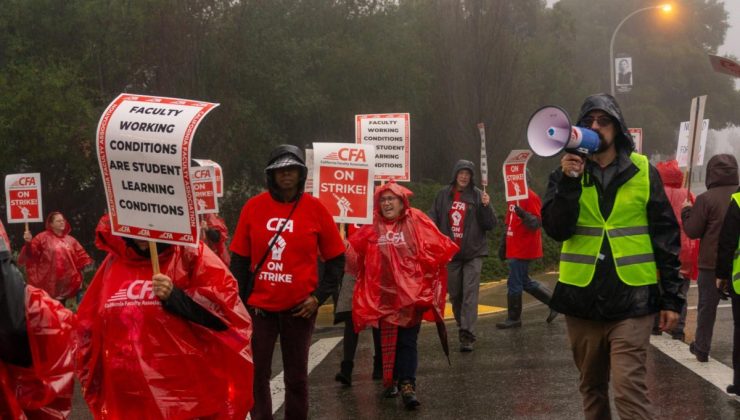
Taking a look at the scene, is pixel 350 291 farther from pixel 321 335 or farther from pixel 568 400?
pixel 321 335

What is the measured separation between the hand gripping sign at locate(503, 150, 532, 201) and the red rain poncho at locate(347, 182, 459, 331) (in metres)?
3.55

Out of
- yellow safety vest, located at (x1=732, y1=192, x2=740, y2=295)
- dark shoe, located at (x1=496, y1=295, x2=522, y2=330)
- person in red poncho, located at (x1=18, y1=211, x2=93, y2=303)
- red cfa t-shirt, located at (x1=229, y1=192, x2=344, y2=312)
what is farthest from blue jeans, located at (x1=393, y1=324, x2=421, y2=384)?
person in red poncho, located at (x1=18, y1=211, x2=93, y2=303)

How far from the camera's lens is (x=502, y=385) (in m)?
8.12

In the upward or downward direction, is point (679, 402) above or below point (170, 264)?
below

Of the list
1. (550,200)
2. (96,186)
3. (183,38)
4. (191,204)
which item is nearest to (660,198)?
(550,200)

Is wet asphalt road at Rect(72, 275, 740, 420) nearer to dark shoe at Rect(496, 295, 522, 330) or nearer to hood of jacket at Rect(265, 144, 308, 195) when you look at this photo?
dark shoe at Rect(496, 295, 522, 330)

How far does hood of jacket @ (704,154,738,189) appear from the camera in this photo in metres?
8.48

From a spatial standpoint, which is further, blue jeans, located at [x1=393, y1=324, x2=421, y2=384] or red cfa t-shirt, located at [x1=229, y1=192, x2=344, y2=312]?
blue jeans, located at [x1=393, y1=324, x2=421, y2=384]

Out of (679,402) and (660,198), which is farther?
(679,402)

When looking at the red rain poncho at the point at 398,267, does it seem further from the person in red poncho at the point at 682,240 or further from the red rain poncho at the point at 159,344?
the red rain poncho at the point at 159,344

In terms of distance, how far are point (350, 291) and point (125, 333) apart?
458 cm

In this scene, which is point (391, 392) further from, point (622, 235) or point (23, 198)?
point (23, 198)

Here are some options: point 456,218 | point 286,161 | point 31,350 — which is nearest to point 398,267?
point 286,161

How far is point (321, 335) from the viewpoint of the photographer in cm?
1178
